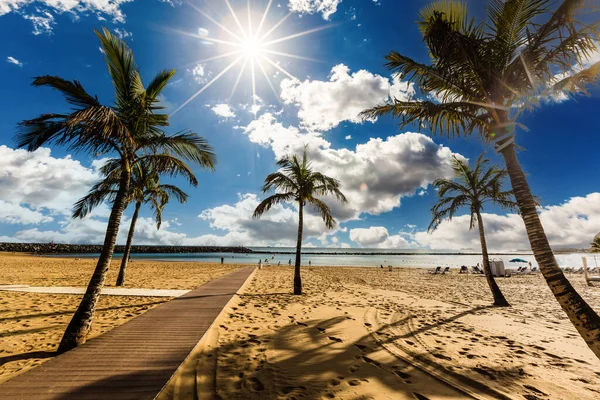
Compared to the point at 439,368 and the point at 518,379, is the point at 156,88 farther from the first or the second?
the point at 518,379

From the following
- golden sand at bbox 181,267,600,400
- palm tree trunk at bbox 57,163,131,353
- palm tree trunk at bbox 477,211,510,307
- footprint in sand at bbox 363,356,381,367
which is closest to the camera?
golden sand at bbox 181,267,600,400

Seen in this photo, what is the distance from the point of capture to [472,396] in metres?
3.51

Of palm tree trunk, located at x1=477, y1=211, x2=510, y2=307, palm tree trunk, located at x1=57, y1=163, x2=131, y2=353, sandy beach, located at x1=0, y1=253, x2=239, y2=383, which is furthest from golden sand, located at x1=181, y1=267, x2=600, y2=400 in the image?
sandy beach, located at x1=0, y1=253, x2=239, y2=383

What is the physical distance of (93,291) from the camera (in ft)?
17.3

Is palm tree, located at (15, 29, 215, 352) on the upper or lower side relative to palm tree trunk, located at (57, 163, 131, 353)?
upper

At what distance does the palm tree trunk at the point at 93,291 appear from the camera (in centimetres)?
470

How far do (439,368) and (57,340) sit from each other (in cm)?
737

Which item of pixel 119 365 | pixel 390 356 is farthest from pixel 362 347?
pixel 119 365

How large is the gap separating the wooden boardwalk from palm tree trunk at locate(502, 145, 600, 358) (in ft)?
19.6

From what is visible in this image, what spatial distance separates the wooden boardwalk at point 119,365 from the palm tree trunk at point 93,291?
25 centimetres

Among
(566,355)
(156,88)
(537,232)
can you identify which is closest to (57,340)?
(156,88)

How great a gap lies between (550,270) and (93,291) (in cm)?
866

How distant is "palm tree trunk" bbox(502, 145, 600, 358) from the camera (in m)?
3.87

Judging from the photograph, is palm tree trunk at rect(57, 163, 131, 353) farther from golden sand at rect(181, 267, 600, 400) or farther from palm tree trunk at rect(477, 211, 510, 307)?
palm tree trunk at rect(477, 211, 510, 307)
